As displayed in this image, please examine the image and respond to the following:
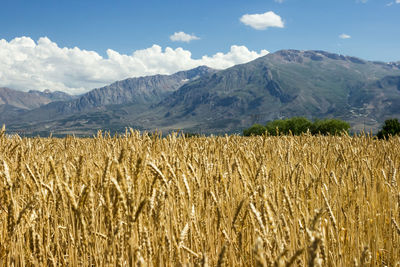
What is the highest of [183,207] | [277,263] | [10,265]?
[277,263]

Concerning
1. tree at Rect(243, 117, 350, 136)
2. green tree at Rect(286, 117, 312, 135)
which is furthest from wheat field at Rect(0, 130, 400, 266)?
green tree at Rect(286, 117, 312, 135)

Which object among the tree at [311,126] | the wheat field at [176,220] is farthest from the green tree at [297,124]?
the wheat field at [176,220]

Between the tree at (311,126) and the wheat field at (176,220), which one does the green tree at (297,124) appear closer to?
the tree at (311,126)

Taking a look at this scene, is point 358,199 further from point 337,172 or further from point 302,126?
point 302,126

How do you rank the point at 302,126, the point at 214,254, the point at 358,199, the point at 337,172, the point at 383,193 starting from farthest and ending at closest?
the point at 302,126, the point at 337,172, the point at 383,193, the point at 358,199, the point at 214,254

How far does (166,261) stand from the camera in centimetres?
181

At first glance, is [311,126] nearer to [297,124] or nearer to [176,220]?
[297,124]

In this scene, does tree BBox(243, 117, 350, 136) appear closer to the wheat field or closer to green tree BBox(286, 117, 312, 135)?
green tree BBox(286, 117, 312, 135)

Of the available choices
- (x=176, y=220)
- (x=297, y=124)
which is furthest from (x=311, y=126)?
(x=176, y=220)

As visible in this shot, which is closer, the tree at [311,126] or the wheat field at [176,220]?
the wheat field at [176,220]

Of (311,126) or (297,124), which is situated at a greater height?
(297,124)

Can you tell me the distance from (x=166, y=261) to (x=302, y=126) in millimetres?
60790

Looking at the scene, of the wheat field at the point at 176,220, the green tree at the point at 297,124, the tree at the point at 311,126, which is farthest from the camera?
the green tree at the point at 297,124

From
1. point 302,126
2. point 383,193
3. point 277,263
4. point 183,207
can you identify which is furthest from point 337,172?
point 302,126
